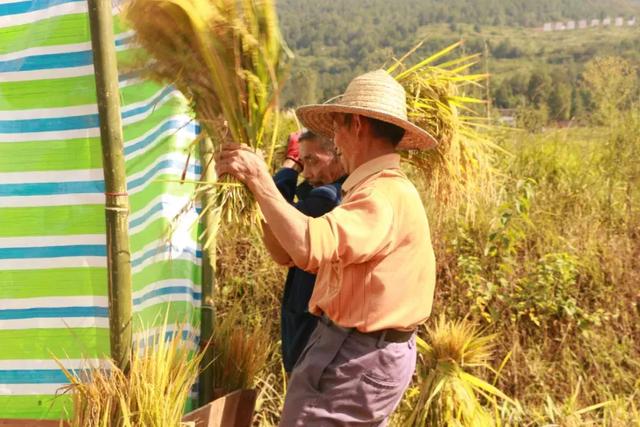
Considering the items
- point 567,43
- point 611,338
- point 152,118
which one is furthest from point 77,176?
point 567,43

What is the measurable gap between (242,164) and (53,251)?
1168mm

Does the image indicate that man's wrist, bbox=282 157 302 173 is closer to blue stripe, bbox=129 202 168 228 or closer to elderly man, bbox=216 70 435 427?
blue stripe, bbox=129 202 168 228

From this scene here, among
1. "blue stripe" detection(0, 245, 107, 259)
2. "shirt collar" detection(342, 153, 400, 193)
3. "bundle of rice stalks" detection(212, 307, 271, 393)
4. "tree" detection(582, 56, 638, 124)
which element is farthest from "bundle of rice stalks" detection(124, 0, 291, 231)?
"tree" detection(582, 56, 638, 124)

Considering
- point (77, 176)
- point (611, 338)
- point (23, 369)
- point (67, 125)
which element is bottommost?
point (611, 338)

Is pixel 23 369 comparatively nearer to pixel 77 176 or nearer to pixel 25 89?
pixel 77 176

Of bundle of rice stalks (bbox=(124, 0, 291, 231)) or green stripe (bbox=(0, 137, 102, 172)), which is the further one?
green stripe (bbox=(0, 137, 102, 172))

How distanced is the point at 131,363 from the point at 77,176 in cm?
84

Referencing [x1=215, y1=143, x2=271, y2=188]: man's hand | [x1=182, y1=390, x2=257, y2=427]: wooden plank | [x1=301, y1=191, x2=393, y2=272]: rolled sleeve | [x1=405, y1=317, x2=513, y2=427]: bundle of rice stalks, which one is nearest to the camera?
[x1=301, y1=191, x2=393, y2=272]: rolled sleeve

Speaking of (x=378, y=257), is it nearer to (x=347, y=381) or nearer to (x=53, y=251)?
(x=347, y=381)

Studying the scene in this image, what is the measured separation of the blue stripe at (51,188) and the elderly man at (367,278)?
0.89m

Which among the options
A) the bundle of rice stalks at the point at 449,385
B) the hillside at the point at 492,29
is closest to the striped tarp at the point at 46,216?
the bundle of rice stalks at the point at 449,385

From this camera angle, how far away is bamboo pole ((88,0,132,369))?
7.69ft

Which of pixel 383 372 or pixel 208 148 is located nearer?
pixel 383 372

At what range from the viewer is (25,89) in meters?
2.78
